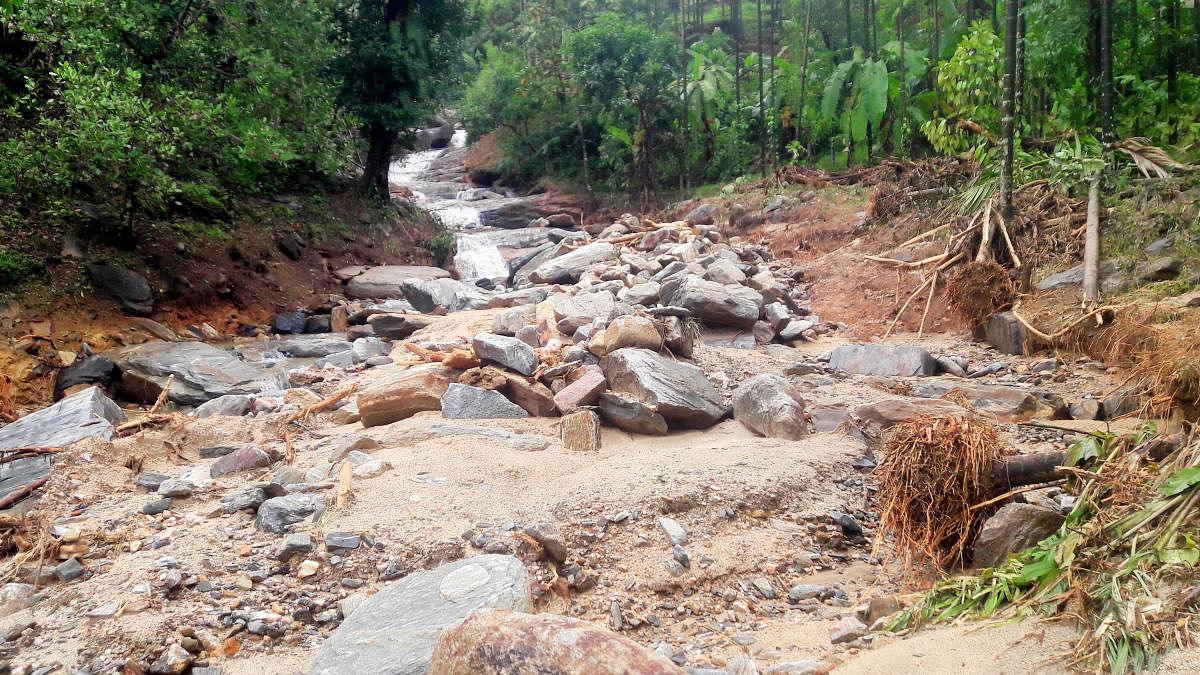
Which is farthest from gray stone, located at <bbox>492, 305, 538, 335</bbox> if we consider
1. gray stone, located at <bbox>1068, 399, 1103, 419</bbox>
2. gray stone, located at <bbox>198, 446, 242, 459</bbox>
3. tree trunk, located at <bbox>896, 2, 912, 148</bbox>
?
tree trunk, located at <bbox>896, 2, 912, 148</bbox>

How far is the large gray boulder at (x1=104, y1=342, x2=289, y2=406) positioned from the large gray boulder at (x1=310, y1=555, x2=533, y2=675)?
468cm

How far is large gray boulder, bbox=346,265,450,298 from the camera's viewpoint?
12.3 meters

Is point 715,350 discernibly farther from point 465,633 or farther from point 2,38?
point 2,38

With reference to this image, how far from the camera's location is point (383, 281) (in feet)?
41.0

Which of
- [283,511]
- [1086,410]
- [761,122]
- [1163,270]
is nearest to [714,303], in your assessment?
[1086,410]

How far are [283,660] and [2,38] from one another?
32.5ft

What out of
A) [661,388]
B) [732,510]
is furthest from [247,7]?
[732,510]

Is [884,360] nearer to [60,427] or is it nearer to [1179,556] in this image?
[1179,556]

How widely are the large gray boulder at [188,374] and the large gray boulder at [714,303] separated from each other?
13.8 ft

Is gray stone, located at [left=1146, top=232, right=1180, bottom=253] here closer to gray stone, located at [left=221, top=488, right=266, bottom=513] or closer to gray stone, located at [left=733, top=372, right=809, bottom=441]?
gray stone, located at [left=733, top=372, right=809, bottom=441]

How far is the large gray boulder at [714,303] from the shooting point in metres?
7.99

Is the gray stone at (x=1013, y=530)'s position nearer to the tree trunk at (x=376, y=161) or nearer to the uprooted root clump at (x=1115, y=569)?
the uprooted root clump at (x=1115, y=569)

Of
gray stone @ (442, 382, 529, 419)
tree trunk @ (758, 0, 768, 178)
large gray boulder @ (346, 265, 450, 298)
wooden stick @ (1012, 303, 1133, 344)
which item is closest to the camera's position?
gray stone @ (442, 382, 529, 419)

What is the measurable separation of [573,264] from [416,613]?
371 inches
